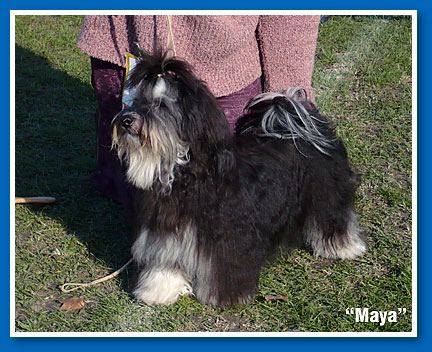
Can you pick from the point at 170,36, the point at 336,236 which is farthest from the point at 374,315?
the point at 170,36

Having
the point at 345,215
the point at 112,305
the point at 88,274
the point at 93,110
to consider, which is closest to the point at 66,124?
the point at 93,110

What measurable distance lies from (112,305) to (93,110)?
107 inches

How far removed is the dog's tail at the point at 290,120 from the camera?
120 inches

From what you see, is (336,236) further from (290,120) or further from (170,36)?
(170,36)

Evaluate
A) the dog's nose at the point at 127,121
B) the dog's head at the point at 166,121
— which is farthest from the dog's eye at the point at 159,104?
the dog's nose at the point at 127,121

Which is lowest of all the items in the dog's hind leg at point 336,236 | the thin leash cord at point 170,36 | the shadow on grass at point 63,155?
the dog's hind leg at point 336,236

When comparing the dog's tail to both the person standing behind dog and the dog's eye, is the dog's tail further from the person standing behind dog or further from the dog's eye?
the dog's eye

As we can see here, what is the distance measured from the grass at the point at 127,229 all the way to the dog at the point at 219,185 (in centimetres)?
14

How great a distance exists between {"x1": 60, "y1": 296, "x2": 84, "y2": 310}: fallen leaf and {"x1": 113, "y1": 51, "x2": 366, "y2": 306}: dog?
0.31m

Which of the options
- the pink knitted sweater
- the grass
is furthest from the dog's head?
the grass

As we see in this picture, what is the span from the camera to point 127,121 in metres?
2.38

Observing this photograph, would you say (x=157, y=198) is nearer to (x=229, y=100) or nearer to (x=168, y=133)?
(x=168, y=133)

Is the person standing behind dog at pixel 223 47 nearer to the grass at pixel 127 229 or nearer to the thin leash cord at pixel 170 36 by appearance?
the thin leash cord at pixel 170 36

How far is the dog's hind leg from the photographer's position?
3305 millimetres
